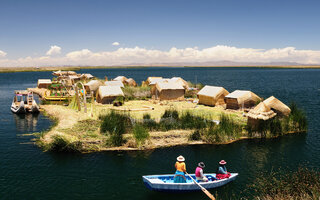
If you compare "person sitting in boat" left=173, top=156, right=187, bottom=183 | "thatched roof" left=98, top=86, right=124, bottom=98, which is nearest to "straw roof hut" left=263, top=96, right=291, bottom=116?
"person sitting in boat" left=173, top=156, right=187, bottom=183

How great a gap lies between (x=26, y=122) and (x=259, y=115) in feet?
70.7

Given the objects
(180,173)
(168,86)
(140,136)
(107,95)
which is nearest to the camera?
(180,173)

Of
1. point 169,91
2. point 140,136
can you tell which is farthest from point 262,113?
point 169,91

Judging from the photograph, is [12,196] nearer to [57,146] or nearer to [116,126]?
[57,146]

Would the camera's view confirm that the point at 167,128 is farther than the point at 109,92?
No

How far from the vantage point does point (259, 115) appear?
18125mm

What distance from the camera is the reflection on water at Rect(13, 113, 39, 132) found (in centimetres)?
2097

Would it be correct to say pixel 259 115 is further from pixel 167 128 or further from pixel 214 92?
pixel 214 92

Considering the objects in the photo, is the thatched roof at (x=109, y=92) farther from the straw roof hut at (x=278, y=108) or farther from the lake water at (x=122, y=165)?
the straw roof hut at (x=278, y=108)

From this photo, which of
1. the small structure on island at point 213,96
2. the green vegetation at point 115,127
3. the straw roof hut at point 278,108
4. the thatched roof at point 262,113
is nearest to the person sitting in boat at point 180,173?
the green vegetation at point 115,127

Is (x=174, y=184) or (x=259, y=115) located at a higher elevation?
(x=259, y=115)

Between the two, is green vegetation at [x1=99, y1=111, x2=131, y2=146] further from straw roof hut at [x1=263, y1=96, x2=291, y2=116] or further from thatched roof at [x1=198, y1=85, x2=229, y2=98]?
straw roof hut at [x1=263, y1=96, x2=291, y2=116]

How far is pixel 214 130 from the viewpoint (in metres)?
17.1

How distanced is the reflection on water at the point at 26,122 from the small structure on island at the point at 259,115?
1831cm
